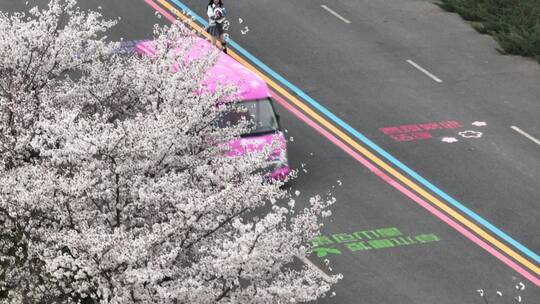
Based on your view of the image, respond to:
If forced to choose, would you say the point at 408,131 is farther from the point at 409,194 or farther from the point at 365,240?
the point at 365,240

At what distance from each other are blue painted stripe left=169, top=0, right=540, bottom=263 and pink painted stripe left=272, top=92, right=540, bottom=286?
586mm

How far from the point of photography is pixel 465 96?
36.2 metres

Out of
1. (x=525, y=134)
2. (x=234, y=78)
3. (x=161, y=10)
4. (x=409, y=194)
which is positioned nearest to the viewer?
(x=234, y=78)

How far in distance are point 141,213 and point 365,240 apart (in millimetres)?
8734

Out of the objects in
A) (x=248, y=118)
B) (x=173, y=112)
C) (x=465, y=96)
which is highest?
(x=173, y=112)

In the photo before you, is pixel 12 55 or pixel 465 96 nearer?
pixel 12 55

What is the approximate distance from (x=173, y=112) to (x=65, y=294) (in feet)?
12.5

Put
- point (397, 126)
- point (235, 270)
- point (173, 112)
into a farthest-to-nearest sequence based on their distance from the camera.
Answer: point (397, 126), point (173, 112), point (235, 270)

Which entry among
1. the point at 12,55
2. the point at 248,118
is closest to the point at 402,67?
the point at 248,118

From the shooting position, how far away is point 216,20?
117ft

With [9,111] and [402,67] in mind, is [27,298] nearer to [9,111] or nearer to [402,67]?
[9,111]

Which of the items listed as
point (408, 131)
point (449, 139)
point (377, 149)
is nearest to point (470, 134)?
point (449, 139)

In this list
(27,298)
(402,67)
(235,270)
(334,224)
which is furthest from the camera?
(402,67)

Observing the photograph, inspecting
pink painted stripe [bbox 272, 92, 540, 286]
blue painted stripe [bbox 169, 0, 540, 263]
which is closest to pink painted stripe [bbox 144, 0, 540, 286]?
pink painted stripe [bbox 272, 92, 540, 286]
